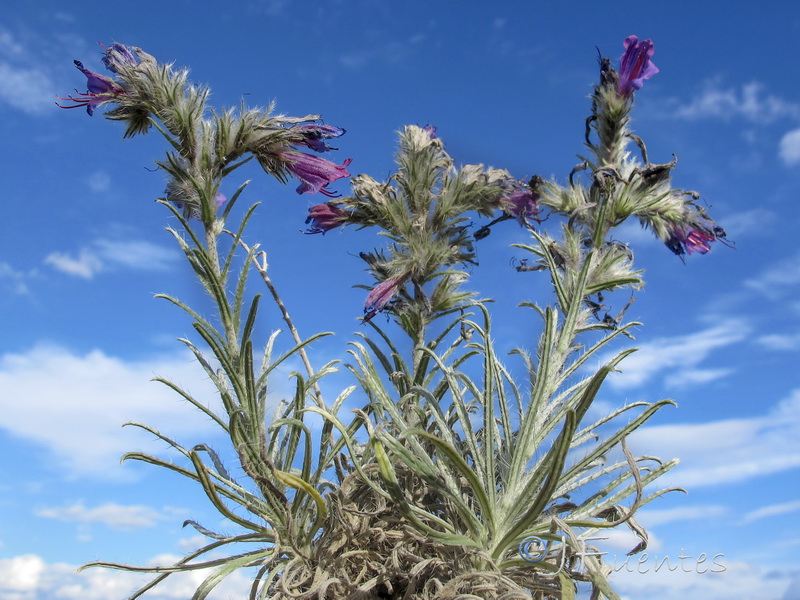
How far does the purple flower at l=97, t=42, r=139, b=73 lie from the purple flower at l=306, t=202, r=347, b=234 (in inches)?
32.6

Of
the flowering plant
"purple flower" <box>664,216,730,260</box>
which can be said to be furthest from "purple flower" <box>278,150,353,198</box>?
"purple flower" <box>664,216,730,260</box>

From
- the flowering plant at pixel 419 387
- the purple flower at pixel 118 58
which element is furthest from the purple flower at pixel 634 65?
the purple flower at pixel 118 58

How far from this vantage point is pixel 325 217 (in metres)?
2.92

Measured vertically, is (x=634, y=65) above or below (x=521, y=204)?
above

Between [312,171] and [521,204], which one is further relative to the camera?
[521,204]

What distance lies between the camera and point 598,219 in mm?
2479

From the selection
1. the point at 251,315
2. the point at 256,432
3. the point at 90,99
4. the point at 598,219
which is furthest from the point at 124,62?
the point at 598,219

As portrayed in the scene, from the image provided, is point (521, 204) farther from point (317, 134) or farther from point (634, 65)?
point (317, 134)

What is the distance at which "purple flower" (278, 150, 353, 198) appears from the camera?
268cm

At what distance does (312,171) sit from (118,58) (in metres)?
0.74

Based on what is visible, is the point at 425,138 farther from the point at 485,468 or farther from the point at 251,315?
the point at 485,468

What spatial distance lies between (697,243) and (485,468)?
1.24m

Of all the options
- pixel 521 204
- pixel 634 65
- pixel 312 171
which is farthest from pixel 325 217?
pixel 634 65

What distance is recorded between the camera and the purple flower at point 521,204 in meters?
2.84
